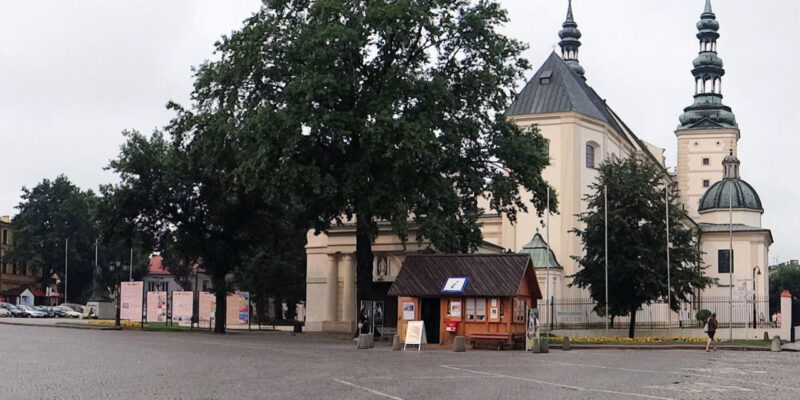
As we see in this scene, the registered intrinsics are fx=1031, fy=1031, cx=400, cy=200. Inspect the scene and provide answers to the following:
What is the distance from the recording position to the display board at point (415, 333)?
36.9 m

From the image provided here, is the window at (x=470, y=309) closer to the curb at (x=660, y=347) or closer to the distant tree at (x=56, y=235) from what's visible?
the curb at (x=660, y=347)

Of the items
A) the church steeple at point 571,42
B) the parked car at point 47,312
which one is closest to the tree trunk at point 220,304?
the parked car at point 47,312

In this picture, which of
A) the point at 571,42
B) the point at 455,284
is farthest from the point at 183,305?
the point at 571,42

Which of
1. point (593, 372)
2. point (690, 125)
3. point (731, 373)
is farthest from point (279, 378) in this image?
point (690, 125)

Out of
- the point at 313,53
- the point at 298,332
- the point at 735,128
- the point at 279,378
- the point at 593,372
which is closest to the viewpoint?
the point at 279,378

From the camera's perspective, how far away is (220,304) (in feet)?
173

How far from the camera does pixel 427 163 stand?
39.5 m

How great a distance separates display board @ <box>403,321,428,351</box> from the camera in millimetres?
36938

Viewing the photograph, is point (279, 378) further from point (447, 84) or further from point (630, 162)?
point (630, 162)

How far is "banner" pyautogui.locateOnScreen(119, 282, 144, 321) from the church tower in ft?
222

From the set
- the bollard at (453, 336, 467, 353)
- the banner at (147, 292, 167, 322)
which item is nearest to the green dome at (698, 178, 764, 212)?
the banner at (147, 292, 167, 322)

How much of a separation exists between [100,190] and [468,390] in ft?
119

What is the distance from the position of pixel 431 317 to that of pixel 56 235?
7130cm

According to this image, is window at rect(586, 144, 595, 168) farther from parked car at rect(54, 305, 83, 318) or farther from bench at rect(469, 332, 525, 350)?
parked car at rect(54, 305, 83, 318)
